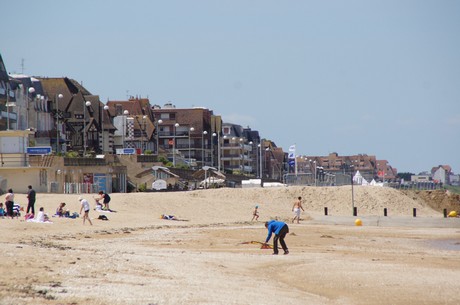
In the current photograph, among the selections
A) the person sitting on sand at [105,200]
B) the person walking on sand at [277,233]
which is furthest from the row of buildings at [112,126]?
the person walking on sand at [277,233]

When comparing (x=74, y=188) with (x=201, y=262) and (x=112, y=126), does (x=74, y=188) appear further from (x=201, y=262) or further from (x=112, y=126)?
(x=112, y=126)

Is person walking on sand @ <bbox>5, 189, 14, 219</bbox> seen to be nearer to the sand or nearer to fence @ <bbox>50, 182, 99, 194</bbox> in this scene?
the sand

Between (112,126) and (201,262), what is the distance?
88.6m

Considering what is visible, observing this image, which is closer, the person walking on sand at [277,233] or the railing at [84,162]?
the person walking on sand at [277,233]

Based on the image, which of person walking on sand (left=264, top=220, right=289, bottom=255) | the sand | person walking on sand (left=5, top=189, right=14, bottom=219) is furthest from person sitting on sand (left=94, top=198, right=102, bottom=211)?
person walking on sand (left=264, top=220, right=289, bottom=255)

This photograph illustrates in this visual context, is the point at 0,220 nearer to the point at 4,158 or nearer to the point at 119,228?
the point at 119,228

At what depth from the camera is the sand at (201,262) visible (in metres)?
16.2

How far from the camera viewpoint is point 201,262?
2362 centimetres

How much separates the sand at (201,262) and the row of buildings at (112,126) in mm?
18009


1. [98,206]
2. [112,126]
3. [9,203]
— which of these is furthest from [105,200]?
[112,126]

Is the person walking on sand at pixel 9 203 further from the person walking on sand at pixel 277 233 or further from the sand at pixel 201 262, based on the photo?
the person walking on sand at pixel 277 233

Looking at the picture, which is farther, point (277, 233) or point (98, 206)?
point (98, 206)

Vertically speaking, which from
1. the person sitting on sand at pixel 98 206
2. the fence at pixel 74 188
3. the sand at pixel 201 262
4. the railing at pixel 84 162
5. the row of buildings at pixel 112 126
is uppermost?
the row of buildings at pixel 112 126

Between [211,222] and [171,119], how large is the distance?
90.2 m
